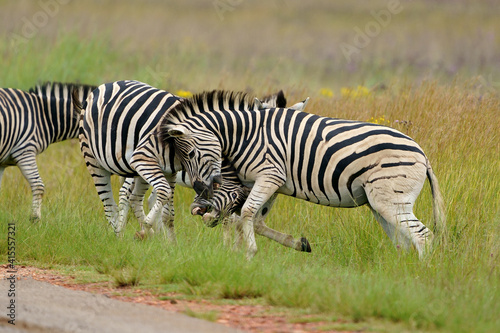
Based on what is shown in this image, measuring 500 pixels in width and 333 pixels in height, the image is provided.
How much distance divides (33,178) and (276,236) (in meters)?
3.69

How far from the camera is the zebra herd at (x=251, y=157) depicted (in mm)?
5668

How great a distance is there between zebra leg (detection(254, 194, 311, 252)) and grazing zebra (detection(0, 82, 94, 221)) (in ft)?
9.71

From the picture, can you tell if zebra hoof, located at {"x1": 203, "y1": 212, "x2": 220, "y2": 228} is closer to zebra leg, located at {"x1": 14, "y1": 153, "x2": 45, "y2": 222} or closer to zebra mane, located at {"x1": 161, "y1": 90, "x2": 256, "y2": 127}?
zebra mane, located at {"x1": 161, "y1": 90, "x2": 256, "y2": 127}

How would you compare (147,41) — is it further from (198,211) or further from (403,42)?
(198,211)

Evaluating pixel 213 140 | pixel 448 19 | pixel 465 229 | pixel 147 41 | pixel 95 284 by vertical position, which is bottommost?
pixel 95 284

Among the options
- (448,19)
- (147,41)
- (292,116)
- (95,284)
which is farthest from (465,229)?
(448,19)

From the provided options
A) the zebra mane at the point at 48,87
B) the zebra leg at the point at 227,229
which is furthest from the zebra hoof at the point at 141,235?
the zebra mane at the point at 48,87

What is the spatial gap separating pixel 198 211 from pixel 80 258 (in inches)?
47.8

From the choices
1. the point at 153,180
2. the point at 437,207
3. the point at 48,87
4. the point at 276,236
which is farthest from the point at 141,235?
the point at 48,87

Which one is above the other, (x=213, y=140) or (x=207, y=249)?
(x=213, y=140)

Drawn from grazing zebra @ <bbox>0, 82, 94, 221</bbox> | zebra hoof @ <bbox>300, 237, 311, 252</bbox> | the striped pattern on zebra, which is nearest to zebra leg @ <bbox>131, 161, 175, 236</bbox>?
the striped pattern on zebra

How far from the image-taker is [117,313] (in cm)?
438

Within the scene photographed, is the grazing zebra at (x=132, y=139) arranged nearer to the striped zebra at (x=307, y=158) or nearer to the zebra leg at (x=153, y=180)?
the zebra leg at (x=153, y=180)

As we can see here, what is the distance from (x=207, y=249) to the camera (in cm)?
564
